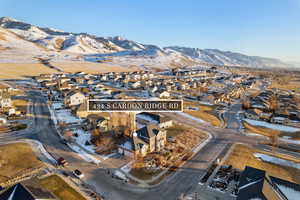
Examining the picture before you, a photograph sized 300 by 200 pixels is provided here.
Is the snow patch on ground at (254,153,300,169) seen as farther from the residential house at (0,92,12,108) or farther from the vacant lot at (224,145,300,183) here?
the residential house at (0,92,12,108)

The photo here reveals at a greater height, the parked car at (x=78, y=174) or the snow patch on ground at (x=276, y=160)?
the parked car at (x=78, y=174)

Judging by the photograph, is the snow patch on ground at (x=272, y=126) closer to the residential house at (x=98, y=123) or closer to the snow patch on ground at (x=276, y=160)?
the snow patch on ground at (x=276, y=160)

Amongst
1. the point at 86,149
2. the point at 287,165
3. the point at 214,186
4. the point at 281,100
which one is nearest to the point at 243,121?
the point at 287,165

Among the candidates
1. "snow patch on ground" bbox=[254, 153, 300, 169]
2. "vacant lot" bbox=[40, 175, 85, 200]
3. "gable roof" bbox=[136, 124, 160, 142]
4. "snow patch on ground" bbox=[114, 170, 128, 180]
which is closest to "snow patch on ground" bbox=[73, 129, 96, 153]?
"snow patch on ground" bbox=[114, 170, 128, 180]

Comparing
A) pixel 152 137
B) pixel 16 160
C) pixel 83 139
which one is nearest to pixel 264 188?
pixel 152 137

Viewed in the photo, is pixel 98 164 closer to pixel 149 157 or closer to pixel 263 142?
pixel 149 157

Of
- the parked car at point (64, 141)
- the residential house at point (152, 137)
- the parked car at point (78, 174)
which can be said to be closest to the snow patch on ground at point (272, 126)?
the residential house at point (152, 137)
